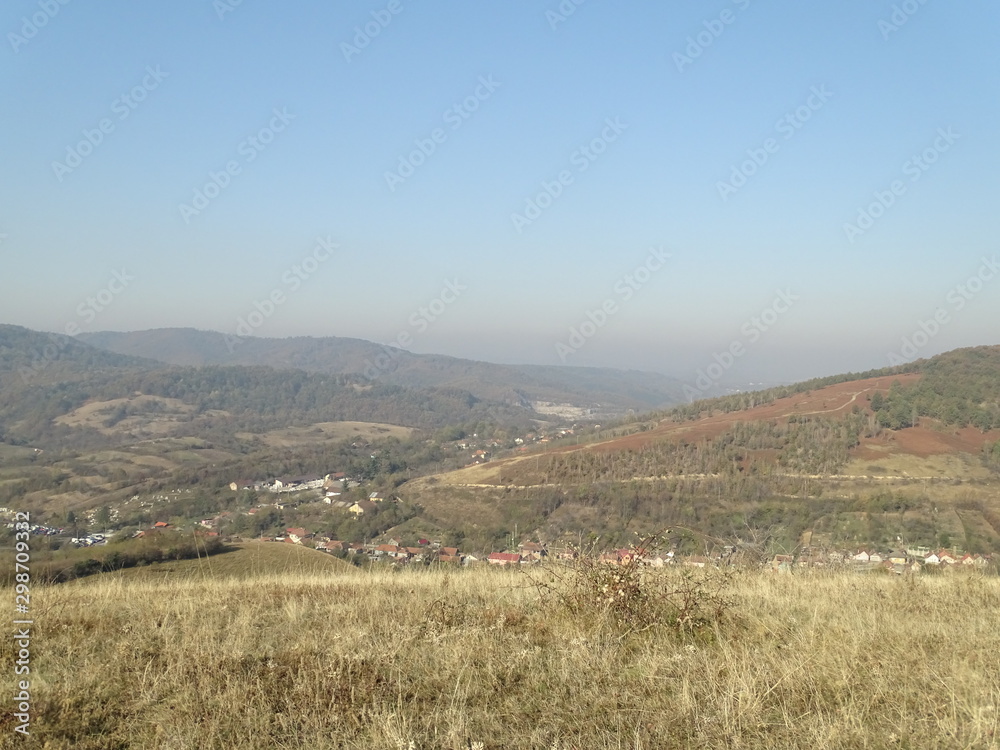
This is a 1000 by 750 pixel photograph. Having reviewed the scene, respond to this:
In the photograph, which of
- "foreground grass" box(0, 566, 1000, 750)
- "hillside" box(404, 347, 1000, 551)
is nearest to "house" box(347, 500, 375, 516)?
"hillside" box(404, 347, 1000, 551)

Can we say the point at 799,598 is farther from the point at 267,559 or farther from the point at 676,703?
the point at 267,559

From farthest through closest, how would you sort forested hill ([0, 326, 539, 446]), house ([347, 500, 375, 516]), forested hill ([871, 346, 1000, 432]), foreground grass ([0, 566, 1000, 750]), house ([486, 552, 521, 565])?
forested hill ([0, 326, 539, 446]), house ([347, 500, 375, 516]), forested hill ([871, 346, 1000, 432]), house ([486, 552, 521, 565]), foreground grass ([0, 566, 1000, 750])

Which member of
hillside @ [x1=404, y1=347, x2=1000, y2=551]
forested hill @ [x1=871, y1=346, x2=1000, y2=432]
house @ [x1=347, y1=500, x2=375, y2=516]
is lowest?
house @ [x1=347, y1=500, x2=375, y2=516]

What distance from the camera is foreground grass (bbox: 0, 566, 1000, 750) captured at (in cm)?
271

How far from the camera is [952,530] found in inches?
548

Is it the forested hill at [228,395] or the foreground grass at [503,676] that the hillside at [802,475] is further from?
the forested hill at [228,395]

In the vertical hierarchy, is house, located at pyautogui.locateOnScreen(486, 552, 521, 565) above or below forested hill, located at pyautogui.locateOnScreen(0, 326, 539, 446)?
below

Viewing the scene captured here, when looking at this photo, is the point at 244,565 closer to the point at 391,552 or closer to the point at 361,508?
the point at 391,552

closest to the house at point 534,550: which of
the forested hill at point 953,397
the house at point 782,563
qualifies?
the house at point 782,563

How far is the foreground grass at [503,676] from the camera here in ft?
8.89

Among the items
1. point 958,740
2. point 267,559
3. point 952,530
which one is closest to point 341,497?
point 267,559

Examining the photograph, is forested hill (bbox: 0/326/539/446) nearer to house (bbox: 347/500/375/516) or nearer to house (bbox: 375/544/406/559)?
house (bbox: 347/500/375/516)

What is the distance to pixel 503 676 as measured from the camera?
344 centimetres

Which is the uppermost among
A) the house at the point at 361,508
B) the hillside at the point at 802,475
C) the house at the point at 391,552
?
the hillside at the point at 802,475
